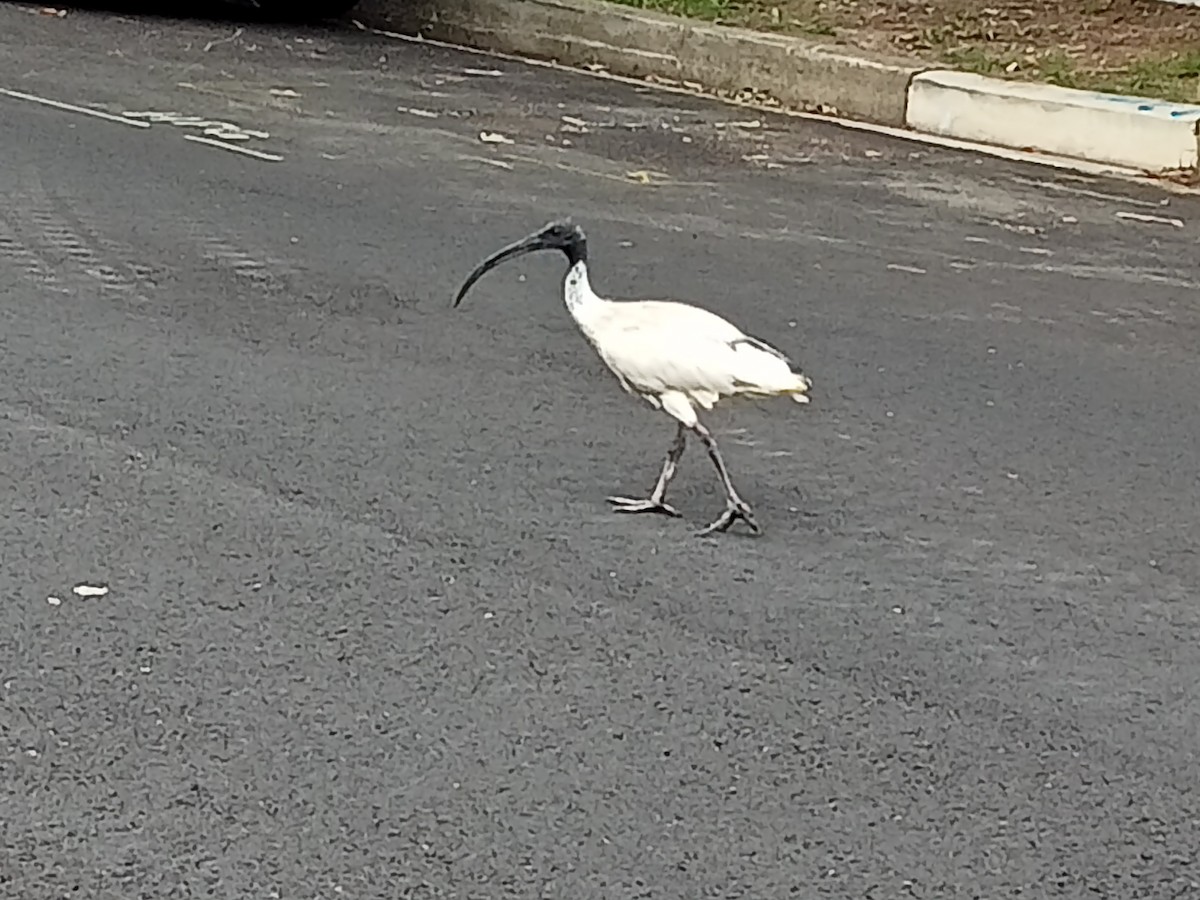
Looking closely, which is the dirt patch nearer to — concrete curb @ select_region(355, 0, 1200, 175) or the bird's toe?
concrete curb @ select_region(355, 0, 1200, 175)

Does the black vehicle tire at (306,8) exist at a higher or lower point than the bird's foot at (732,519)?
lower

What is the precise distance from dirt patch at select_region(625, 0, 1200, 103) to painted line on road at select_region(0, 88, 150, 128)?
3.95 meters

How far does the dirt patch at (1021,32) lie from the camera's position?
1202 centimetres

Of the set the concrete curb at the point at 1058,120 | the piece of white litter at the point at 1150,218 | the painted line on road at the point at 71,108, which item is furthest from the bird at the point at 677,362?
the concrete curb at the point at 1058,120

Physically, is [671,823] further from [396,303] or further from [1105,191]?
[1105,191]

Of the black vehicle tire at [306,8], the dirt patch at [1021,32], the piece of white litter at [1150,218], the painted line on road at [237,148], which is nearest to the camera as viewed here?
the piece of white litter at [1150,218]

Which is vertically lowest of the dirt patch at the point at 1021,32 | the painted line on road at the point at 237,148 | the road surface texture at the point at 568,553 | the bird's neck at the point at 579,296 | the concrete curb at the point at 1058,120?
the painted line on road at the point at 237,148

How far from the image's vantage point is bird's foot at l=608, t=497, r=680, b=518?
5.73 m

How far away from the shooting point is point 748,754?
435 centimetres

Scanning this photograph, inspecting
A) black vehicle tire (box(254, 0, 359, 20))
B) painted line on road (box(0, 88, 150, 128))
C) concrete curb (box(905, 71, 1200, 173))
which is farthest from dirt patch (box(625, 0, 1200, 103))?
painted line on road (box(0, 88, 150, 128))

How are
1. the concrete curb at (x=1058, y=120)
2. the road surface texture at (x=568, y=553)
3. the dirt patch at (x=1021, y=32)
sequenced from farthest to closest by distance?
the dirt patch at (x=1021, y=32) < the concrete curb at (x=1058, y=120) < the road surface texture at (x=568, y=553)

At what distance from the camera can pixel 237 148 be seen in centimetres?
1034

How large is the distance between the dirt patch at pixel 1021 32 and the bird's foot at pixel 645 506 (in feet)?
21.1

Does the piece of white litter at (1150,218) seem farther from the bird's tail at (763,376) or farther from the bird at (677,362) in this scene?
the bird's tail at (763,376)
